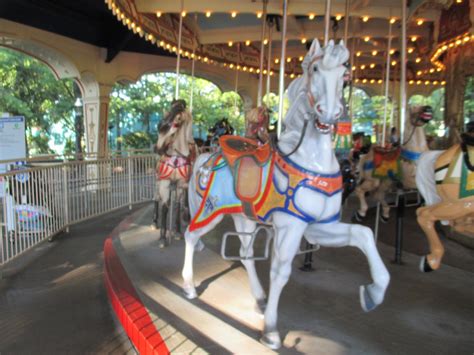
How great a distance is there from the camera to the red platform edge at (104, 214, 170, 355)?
254 cm

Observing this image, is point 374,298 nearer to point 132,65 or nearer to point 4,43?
point 4,43

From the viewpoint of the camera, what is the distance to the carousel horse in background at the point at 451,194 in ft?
9.93

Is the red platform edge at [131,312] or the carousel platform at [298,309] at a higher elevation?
the carousel platform at [298,309]

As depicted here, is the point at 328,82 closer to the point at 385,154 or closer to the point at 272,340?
the point at 272,340

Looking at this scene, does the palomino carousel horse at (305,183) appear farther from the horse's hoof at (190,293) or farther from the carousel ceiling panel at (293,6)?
the carousel ceiling panel at (293,6)

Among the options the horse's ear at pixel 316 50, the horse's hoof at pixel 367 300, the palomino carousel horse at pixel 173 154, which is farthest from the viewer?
the palomino carousel horse at pixel 173 154

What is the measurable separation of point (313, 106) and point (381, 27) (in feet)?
21.1

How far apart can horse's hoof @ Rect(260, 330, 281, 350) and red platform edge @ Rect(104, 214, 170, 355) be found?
0.60 m

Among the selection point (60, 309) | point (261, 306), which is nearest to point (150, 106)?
point (60, 309)

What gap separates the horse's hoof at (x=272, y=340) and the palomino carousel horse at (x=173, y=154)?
254 centimetres

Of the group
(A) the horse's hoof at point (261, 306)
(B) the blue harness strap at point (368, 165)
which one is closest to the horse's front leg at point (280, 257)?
(A) the horse's hoof at point (261, 306)

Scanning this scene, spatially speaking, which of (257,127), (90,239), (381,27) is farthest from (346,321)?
(381,27)

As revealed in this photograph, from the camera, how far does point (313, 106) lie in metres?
2.13

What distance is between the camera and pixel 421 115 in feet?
14.7
